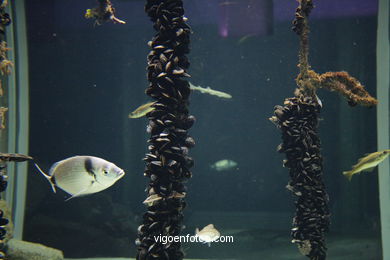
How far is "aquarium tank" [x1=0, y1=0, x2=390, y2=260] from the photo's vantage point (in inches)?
99.7

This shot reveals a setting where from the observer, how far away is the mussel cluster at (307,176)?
296cm

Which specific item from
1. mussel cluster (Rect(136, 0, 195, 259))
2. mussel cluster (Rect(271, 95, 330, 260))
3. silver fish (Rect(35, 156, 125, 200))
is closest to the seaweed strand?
mussel cluster (Rect(271, 95, 330, 260))

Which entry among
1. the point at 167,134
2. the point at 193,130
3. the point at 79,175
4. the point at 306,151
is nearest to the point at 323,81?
the point at 306,151

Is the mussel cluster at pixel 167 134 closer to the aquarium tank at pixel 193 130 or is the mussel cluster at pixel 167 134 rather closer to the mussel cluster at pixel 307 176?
the aquarium tank at pixel 193 130

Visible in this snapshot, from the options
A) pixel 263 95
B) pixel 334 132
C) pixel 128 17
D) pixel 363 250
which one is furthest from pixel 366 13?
pixel 128 17

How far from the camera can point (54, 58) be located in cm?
1653

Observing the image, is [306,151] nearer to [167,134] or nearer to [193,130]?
[167,134]

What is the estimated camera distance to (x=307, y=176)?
2971mm

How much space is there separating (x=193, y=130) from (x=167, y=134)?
25.2 m

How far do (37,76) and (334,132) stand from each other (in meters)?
16.5

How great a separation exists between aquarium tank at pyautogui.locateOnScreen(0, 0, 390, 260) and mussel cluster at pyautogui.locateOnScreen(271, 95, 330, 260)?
0.04 ft

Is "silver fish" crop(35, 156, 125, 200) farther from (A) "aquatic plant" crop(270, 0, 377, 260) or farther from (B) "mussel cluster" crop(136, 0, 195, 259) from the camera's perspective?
(A) "aquatic plant" crop(270, 0, 377, 260)

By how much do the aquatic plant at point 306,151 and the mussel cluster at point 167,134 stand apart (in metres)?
1.17

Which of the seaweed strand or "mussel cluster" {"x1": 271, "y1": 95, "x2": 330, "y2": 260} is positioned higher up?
the seaweed strand
